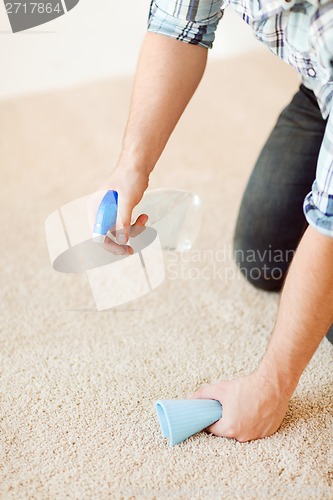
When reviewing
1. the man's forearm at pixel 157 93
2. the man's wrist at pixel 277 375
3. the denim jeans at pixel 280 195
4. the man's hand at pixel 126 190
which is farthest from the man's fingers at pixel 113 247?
the denim jeans at pixel 280 195

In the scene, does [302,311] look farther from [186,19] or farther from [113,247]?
[186,19]

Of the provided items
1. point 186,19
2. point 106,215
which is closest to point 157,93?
point 186,19

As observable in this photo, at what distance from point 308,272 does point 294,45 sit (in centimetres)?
28

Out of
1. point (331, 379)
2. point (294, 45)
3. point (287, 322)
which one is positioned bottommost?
point (331, 379)

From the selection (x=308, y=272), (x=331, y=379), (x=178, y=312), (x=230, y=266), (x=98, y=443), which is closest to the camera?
(x=308, y=272)

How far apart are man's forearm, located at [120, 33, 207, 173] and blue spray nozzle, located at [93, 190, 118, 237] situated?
104 mm

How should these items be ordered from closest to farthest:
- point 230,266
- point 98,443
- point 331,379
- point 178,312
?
point 98,443 < point 331,379 < point 178,312 < point 230,266

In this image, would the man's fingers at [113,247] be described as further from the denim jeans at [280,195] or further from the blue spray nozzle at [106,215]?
the denim jeans at [280,195]

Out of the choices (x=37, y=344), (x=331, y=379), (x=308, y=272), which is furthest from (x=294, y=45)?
(x=37, y=344)

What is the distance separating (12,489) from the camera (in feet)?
2.57

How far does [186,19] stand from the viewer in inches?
35.0

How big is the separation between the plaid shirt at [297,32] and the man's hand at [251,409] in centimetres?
25

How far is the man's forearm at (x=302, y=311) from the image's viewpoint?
710mm

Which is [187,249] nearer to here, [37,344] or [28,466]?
[37,344]
